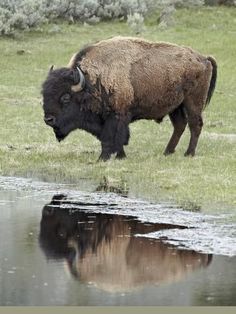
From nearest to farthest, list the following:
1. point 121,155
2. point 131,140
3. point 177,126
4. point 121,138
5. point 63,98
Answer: point 63,98
point 121,138
point 121,155
point 177,126
point 131,140

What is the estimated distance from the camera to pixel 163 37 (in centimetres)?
3080

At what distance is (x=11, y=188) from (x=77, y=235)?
10.9 feet

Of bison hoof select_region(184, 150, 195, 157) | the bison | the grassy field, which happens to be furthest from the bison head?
bison hoof select_region(184, 150, 195, 157)

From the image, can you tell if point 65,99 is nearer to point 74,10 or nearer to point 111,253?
point 111,253

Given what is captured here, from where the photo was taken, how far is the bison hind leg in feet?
52.6

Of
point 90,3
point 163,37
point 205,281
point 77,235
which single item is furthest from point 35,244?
point 90,3

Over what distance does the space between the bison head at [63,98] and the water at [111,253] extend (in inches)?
125

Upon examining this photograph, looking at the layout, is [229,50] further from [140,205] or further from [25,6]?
[140,205]

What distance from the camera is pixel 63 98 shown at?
15.0 metres

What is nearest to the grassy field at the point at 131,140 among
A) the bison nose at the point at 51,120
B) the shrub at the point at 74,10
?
the shrub at the point at 74,10

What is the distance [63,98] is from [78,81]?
A: 1.27 feet

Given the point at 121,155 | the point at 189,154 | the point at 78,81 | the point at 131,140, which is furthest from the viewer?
the point at 131,140

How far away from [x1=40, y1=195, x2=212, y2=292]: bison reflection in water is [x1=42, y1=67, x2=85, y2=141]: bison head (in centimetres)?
430

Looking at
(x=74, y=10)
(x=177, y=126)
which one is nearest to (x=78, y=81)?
(x=177, y=126)
